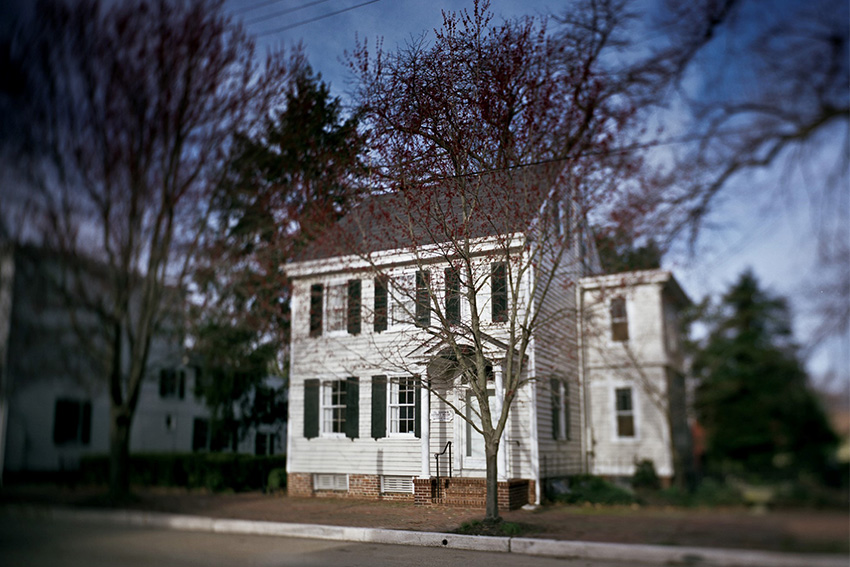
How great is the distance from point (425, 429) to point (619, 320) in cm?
101

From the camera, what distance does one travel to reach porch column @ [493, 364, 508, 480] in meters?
2.74

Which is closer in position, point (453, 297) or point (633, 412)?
point (633, 412)

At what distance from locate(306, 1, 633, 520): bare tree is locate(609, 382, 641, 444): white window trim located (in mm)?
399

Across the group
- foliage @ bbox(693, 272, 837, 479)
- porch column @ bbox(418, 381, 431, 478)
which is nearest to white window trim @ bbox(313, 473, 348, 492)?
porch column @ bbox(418, 381, 431, 478)

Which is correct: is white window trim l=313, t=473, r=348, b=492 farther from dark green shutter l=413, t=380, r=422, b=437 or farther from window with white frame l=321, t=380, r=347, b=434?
dark green shutter l=413, t=380, r=422, b=437

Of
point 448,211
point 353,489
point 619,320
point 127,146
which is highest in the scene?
point 127,146

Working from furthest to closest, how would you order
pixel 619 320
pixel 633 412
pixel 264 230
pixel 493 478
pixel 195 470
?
pixel 264 230, pixel 195 470, pixel 493 478, pixel 619 320, pixel 633 412

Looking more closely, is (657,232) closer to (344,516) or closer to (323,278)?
(323,278)

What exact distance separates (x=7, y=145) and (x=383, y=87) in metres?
2.27

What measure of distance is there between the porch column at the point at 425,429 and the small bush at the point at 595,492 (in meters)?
0.72

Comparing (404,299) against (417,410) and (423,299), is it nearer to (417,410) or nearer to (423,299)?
(423,299)

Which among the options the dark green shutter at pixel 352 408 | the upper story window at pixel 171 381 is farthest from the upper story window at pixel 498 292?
the upper story window at pixel 171 381

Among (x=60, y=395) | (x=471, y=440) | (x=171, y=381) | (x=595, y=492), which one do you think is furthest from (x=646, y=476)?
(x=60, y=395)

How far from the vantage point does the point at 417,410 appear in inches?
116
